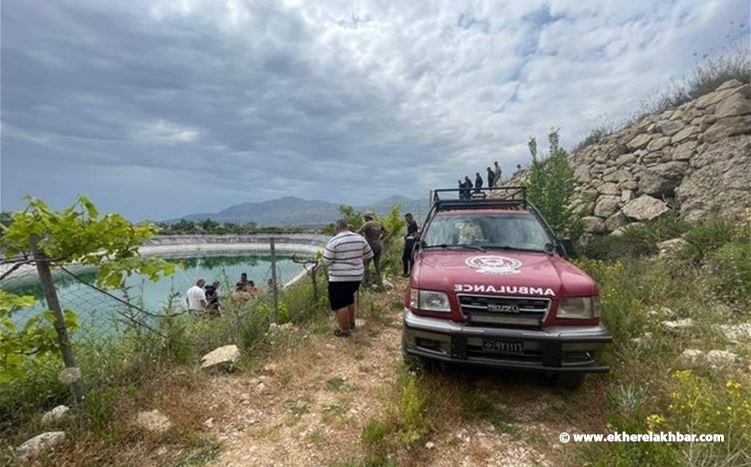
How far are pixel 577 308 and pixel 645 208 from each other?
9710 millimetres

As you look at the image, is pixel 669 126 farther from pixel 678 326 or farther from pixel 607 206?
pixel 678 326

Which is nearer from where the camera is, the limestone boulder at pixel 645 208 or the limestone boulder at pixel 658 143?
the limestone boulder at pixel 645 208

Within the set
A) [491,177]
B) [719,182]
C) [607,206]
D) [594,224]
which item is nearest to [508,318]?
[719,182]

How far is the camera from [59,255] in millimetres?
2496

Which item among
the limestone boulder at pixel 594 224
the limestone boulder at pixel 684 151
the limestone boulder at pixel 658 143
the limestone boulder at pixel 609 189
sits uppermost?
the limestone boulder at pixel 658 143

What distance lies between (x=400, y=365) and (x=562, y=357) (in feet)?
6.25

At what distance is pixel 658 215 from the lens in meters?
9.81

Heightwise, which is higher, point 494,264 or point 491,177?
point 491,177

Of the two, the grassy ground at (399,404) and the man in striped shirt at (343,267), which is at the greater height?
the man in striped shirt at (343,267)


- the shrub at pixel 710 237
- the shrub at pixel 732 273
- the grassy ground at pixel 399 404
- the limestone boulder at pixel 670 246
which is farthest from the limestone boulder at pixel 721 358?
the limestone boulder at pixel 670 246

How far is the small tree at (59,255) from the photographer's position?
236cm

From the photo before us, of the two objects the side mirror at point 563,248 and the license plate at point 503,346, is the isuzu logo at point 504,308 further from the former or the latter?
the side mirror at point 563,248

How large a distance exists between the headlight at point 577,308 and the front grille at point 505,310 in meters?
0.15

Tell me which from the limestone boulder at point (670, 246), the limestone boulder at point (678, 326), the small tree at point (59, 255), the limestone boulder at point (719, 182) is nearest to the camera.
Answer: the small tree at point (59, 255)
